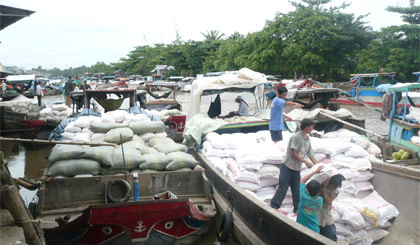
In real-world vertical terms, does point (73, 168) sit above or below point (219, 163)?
above

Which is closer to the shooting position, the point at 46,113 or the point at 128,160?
the point at 128,160

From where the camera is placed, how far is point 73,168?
4.02 metres

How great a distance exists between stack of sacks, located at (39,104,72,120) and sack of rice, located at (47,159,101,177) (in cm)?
739

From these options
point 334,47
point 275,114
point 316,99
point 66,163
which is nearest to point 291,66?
point 334,47

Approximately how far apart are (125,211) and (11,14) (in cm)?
411

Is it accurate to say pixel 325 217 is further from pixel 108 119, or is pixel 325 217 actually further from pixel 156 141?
pixel 108 119

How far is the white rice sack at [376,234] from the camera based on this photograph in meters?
3.89

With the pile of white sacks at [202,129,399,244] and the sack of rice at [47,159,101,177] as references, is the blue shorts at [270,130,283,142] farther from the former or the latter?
the sack of rice at [47,159,101,177]

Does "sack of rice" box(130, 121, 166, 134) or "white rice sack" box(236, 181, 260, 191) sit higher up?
"sack of rice" box(130, 121, 166, 134)

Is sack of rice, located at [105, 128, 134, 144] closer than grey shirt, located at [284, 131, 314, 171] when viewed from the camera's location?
No

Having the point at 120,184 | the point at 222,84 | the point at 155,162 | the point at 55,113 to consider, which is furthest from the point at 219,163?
the point at 55,113

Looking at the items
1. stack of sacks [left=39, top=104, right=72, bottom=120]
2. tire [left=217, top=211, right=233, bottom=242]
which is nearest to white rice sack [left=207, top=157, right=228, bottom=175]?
tire [left=217, top=211, right=233, bottom=242]

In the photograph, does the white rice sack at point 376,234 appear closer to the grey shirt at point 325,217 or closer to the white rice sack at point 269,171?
the grey shirt at point 325,217

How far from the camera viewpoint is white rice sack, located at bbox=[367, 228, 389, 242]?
3.89 meters
